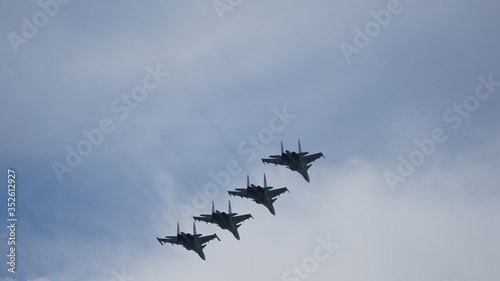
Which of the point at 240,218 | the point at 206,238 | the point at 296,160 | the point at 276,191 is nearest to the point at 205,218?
the point at 206,238

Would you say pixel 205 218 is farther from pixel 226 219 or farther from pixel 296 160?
pixel 296 160

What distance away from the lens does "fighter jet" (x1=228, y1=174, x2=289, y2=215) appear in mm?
117562

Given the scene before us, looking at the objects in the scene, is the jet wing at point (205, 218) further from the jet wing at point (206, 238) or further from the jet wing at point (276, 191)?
the jet wing at point (276, 191)

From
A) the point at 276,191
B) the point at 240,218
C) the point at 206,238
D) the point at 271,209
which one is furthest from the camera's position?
the point at 206,238

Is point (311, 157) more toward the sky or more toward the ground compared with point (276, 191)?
more toward the sky

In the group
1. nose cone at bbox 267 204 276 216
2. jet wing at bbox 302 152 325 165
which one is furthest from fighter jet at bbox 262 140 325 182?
nose cone at bbox 267 204 276 216

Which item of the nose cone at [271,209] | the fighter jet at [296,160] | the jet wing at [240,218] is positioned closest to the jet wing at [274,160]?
the fighter jet at [296,160]

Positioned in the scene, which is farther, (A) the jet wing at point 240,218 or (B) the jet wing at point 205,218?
(A) the jet wing at point 240,218

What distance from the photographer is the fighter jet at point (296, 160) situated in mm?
114500

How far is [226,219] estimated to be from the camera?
121m

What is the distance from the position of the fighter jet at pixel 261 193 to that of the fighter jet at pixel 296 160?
4947 millimetres

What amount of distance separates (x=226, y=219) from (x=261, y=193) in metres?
8.72

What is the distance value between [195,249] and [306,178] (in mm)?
26100

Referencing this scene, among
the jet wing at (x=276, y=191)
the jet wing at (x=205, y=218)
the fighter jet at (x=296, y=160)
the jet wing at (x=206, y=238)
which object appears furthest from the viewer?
the jet wing at (x=206, y=238)
